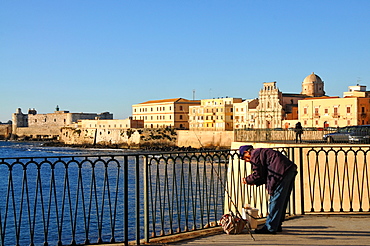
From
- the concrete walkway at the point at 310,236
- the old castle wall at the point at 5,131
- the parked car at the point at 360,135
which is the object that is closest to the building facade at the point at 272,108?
the parked car at the point at 360,135

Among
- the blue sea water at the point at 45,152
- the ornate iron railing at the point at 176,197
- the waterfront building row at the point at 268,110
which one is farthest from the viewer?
the blue sea water at the point at 45,152

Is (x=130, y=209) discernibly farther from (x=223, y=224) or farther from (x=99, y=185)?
(x=223, y=224)

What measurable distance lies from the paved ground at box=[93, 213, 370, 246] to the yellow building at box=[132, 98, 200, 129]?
80189mm

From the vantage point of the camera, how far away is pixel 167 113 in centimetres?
9075

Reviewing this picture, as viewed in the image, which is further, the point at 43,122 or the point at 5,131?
the point at 5,131

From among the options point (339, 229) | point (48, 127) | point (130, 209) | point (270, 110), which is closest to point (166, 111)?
point (270, 110)

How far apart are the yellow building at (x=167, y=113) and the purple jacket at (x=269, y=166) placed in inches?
3183

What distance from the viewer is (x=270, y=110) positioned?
71.2 m

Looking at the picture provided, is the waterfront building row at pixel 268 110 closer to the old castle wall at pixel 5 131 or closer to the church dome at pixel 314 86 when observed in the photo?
the church dome at pixel 314 86

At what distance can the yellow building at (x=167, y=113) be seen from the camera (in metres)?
89.5

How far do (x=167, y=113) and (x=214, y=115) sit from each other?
1224cm

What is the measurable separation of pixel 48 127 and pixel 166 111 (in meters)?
40.4

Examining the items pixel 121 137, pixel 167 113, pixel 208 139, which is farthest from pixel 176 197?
pixel 167 113

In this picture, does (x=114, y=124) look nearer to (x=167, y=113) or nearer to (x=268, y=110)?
(x=167, y=113)
